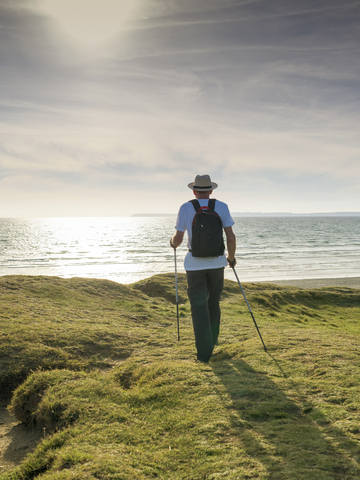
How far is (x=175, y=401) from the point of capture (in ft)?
10.9

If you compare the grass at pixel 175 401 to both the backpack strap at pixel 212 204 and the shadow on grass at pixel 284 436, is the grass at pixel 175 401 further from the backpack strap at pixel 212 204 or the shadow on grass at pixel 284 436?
the backpack strap at pixel 212 204

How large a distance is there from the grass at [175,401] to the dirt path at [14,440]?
12 cm

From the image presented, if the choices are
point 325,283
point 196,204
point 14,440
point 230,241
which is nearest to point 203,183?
point 196,204

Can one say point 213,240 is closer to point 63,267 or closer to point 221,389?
point 221,389

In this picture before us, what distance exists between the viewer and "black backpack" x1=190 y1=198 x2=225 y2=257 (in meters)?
4.64

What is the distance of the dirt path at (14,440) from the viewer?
10.0ft

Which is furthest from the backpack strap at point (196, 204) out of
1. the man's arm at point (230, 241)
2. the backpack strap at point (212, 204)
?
the man's arm at point (230, 241)

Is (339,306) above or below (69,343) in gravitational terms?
below

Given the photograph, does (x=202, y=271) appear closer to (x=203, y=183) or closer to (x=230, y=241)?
(x=230, y=241)

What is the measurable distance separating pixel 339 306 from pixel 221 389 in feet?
34.6

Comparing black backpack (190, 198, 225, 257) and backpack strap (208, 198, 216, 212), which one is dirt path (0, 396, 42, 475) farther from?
backpack strap (208, 198, 216, 212)

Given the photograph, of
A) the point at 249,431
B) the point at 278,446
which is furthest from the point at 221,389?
the point at 278,446

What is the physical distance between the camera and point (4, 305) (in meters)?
6.78

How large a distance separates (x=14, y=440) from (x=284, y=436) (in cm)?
268
